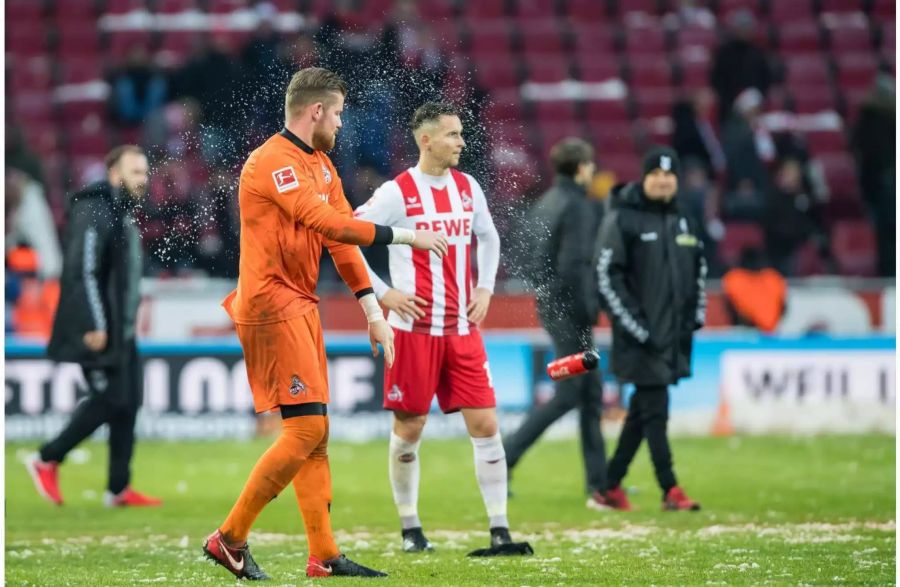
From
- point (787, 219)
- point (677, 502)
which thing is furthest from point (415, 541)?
point (787, 219)

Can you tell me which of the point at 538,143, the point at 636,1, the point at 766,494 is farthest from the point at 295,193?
the point at 636,1

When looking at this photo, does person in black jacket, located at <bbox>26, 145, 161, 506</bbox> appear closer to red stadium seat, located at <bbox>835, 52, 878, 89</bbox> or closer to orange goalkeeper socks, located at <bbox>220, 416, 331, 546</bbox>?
orange goalkeeper socks, located at <bbox>220, 416, 331, 546</bbox>

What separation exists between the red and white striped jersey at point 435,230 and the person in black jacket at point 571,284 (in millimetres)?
2688

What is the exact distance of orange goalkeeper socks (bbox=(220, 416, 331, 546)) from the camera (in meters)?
7.09

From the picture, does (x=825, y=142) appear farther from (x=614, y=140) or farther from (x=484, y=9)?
(x=484, y=9)

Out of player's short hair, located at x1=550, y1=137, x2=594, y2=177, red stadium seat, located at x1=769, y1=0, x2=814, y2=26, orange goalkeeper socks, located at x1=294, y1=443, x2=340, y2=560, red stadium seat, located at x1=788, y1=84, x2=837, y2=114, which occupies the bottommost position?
orange goalkeeper socks, located at x1=294, y1=443, x2=340, y2=560

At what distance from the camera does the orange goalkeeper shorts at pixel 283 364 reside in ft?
23.3

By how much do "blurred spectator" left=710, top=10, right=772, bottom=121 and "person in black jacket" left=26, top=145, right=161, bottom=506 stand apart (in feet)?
37.4

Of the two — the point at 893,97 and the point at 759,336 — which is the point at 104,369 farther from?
the point at 893,97

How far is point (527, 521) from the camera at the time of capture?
980 centimetres

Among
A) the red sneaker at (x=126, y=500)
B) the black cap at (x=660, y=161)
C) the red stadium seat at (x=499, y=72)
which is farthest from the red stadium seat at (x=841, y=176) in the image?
the red sneaker at (x=126, y=500)

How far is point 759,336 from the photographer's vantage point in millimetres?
15172

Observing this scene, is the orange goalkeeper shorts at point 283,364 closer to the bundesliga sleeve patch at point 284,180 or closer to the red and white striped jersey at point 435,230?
the bundesliga sleeve patch at point 284,180

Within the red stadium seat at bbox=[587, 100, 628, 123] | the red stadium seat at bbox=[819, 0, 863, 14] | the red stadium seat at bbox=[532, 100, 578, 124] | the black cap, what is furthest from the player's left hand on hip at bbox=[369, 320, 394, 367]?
the red stadium seat at bbox=[819, 0, 863, 14]
